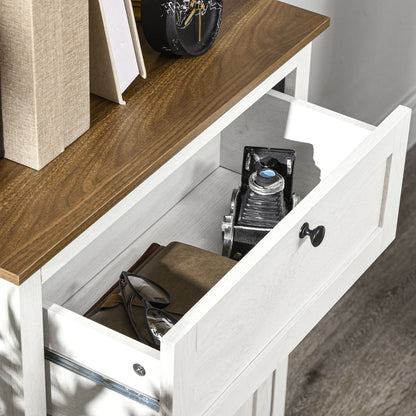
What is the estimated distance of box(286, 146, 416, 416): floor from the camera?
1914mm

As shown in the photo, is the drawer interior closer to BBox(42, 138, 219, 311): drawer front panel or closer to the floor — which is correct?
BBox(42, 138, 219, 311): drawer front panel

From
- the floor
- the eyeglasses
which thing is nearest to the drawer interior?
the eyeglasses

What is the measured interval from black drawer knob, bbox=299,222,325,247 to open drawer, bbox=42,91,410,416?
11 mm

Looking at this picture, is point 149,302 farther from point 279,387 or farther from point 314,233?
point 279,387

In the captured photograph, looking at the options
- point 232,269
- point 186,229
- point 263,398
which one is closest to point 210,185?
point 186,229

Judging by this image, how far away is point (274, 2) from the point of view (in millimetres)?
1423

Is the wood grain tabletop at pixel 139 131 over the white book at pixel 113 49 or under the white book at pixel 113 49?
under

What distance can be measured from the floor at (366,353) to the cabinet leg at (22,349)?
35.4 inches

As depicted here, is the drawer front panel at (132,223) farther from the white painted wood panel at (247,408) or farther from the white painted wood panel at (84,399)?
the white painted wood panel at (247,408)

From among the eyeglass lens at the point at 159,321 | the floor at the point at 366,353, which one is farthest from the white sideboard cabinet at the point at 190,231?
the floor at the point at 366,353

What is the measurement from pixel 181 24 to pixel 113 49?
115 mm

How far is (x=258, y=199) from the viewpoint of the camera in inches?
53.6

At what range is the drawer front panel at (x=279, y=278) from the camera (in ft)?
3.27

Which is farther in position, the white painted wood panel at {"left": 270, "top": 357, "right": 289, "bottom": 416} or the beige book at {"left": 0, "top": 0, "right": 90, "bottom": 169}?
the white painted wood panel at {"left": 270, "top": 357, "right": 289, "bottom": 416}
